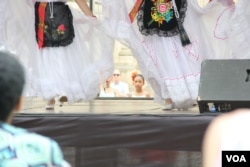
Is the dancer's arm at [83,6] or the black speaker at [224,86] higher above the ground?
the dancer's arm at [83,6]

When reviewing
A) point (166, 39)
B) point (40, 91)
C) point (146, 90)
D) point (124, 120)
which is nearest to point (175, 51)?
point (166, 39)

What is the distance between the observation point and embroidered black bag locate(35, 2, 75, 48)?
13.8 feet

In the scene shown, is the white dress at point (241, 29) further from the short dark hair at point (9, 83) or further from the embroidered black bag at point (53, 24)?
the short dark hair at point (9, 83)

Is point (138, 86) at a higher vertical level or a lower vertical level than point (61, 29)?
lower

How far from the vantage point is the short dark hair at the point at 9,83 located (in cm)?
119

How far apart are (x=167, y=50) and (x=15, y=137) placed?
3.06 meters

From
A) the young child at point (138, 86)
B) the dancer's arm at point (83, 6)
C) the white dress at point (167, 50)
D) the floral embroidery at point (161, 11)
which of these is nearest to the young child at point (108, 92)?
the young child at point (138, 86)

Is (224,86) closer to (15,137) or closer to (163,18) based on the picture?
(163,18)

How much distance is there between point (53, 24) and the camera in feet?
13.8

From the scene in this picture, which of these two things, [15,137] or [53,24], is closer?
[15,137]

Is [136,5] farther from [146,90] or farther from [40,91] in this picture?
[146,90]

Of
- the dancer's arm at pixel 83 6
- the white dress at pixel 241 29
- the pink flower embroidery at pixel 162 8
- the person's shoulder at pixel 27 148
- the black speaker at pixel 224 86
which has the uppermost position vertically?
the dancer's arm at pixel 83 6

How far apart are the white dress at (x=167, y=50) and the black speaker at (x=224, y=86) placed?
0.69 metres

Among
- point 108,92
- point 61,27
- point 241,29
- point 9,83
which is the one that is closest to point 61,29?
point 61,27
